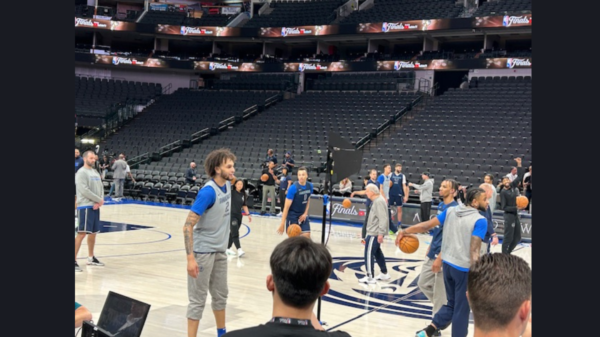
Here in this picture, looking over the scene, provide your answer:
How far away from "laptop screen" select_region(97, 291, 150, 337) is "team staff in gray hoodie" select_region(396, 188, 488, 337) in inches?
114

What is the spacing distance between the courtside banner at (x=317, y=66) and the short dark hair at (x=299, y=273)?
31.6 meters

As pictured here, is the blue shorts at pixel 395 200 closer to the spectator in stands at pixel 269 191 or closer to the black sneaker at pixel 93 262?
the spectator in stands at pixel 269 191

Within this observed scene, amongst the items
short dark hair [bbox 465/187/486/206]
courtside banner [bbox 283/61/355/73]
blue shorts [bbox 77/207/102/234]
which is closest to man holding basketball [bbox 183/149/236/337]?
short dark hair [bbox 465/187/486/206]

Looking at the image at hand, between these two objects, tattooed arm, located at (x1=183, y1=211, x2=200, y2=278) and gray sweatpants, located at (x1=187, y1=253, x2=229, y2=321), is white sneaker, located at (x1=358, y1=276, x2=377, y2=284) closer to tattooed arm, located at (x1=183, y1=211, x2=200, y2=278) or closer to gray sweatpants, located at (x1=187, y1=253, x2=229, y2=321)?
gray sweatpants, located at (x1=187, y1=253, x2=229, y2=321)

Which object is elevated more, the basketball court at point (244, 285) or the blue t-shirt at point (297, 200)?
the blue t-shirt at point (297, 200)

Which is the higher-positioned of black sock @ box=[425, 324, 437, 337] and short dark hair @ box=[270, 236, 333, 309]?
short dark hair @ box=[270, 236, 333, 309]

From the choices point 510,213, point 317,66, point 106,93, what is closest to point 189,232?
point 510,213

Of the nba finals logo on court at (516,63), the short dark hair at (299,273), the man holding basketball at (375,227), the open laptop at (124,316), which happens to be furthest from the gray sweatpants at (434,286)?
the nba finals logo on court at (516,63)

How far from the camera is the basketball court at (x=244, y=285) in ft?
22.8

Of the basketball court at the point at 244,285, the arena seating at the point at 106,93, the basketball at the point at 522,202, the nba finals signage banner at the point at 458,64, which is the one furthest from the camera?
the arena seating at the point at 106,93

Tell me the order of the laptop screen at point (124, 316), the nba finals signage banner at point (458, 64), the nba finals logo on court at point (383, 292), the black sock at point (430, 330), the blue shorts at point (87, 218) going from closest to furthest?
the laptop screen at point (124, 316) → the black sock at point (430, 330) → the nba finals logo on court at point (383, 292) → the blue shorts at point (87, 218) → the nba finals signage banner at point (458, 64)

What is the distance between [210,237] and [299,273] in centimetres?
342

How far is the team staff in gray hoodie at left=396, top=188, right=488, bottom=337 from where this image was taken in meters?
5.50
